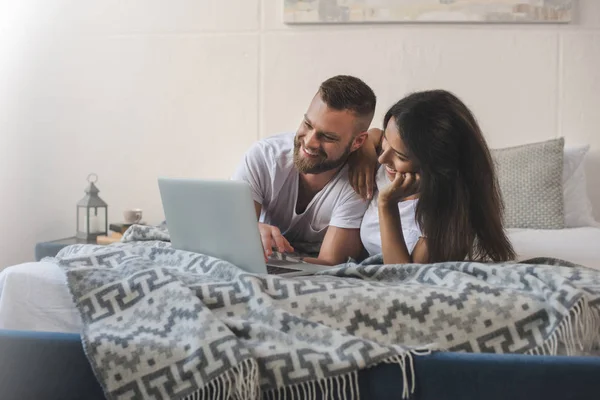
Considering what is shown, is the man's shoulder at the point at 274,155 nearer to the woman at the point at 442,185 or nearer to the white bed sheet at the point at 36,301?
the woman at the point at 442,185

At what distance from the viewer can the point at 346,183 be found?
8.38ft

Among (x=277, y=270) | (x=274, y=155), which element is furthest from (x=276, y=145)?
(x=277, y=270)

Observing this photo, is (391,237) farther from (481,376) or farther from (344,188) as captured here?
(481,376)

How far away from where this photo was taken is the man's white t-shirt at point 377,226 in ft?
7.50

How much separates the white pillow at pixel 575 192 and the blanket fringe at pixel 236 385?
7.68 ft

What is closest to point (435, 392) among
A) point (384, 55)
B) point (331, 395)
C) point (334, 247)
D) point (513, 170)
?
point (331, 395)

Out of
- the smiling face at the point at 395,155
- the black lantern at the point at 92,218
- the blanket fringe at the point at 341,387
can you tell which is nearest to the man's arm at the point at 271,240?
the smiling face at the point at 395,155

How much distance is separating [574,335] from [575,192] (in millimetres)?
2065

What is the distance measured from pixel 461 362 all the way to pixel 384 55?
2.52m

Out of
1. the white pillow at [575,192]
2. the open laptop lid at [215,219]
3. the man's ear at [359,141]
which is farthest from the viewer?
the white pillow at [575,192]

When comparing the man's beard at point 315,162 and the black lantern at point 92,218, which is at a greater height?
the man's beard at point 315,162

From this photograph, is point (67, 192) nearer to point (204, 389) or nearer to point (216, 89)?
point (216, 89)

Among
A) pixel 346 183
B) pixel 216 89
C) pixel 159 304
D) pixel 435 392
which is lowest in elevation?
pixel 435 392

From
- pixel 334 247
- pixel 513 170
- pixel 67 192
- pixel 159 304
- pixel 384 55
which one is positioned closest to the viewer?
pixel 159 304
